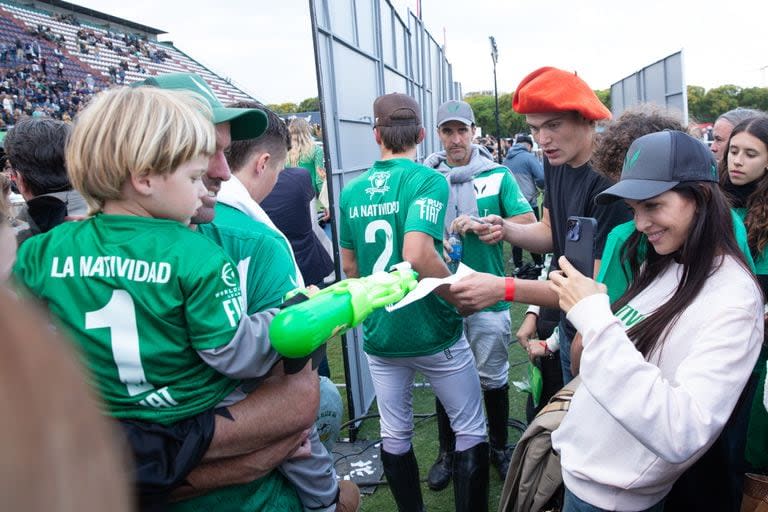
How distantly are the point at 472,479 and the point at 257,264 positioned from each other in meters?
2.05

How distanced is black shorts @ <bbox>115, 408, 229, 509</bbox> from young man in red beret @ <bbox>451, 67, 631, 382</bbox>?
1501mm

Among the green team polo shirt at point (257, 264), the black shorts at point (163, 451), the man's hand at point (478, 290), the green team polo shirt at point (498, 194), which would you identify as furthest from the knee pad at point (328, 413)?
the green team polo shirt at point (498, 194)

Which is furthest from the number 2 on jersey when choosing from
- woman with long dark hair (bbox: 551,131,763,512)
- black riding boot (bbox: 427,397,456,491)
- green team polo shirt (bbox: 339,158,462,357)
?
woman with long dark hair (bbox: 551,131,763,512)

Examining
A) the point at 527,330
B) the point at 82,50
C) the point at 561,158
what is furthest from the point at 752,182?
the point at 82,50

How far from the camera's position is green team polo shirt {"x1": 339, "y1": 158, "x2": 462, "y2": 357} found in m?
2.92

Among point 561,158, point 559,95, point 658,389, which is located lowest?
point 658,389

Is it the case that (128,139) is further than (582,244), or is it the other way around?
(582,244)

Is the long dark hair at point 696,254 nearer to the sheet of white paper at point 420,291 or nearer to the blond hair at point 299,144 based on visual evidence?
the sheet of white paper at point 420,291

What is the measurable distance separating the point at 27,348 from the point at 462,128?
13.9 feet

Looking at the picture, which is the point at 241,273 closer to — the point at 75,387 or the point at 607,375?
the point at 607,375

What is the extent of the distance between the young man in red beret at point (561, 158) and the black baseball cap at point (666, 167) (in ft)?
2.13

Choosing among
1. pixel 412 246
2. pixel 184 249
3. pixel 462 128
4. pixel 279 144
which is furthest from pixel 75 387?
pixel 462 128

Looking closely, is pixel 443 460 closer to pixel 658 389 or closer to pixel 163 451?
pixel 658 389

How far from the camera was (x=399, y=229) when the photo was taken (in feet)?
10.0
